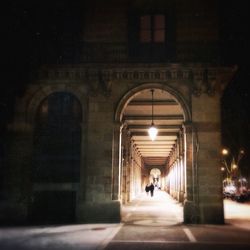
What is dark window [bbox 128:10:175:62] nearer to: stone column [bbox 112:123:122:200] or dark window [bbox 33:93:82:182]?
stone column [bbox 112:123:122:200]

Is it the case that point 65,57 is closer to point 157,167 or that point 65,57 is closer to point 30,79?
point 30,79

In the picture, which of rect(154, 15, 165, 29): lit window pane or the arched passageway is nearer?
rect(154, 15, 165, 29): lit window pane

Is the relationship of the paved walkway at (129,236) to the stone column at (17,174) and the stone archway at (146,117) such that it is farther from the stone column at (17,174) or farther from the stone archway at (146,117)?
the stone archway at (146,117)

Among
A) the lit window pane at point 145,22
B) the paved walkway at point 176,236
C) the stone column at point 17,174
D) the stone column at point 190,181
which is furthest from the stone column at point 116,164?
the lit window pane at point 145,22

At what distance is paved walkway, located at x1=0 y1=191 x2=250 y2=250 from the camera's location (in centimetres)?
1054

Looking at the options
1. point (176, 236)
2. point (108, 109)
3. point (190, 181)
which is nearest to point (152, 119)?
point (108, 109)

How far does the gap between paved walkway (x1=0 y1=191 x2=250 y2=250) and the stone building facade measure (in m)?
1.43

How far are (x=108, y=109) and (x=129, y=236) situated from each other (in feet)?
20.5

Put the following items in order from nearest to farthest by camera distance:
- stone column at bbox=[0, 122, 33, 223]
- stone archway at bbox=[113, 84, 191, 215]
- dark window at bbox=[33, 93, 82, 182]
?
stone column at bbox=[0, 122, 33, 223]
stone archway at bbox=[113, 84, 191, 215]
dark window at bbox=[33, 93, 82, 182]

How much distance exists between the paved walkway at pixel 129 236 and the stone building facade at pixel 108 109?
1429 mm

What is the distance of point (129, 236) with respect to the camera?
486 inches

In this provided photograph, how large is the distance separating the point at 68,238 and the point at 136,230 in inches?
118

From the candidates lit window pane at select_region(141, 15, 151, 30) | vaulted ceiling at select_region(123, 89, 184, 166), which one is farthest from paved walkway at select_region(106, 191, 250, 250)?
lit window pane at select_region(141, 15, 151, 30)

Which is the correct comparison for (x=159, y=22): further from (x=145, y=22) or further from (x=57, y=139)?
(x=57, y=139)
